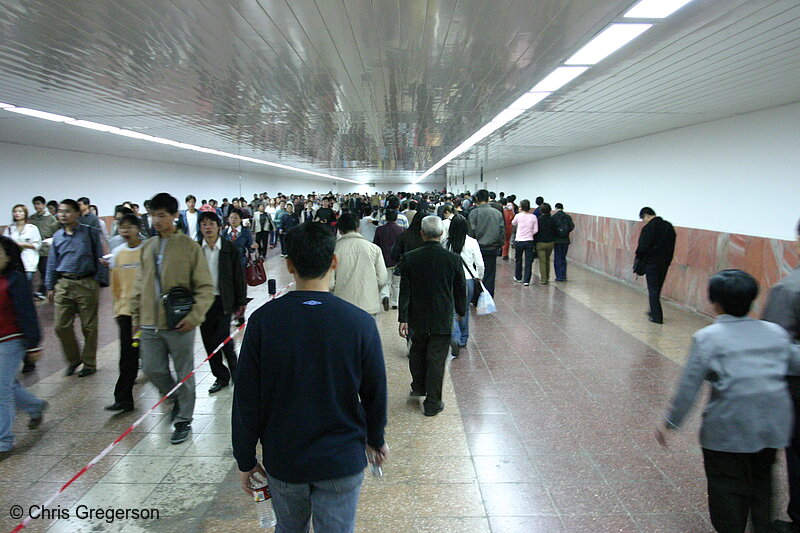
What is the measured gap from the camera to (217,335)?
526 cm

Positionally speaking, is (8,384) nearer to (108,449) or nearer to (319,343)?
(108,449)

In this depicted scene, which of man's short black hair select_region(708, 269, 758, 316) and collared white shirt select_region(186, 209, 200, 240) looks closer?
man's short black hair select_region(708, 269, 758, 316)

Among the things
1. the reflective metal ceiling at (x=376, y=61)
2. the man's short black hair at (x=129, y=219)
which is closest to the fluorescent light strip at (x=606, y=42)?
the reflective metal ceiling at (x=376, y=61)

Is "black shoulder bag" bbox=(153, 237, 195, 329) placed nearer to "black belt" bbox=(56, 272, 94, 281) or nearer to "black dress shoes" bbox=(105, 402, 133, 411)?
"black dress shoes" bbox=(105, 402, 133, 411)

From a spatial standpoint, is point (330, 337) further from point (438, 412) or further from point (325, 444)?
point (438, 412)

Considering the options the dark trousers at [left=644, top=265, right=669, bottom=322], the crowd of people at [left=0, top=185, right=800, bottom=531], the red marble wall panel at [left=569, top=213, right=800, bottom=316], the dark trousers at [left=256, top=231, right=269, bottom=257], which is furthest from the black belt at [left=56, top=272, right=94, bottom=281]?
the dark trousers at [left=256, top=231, right=269, bottom=257]

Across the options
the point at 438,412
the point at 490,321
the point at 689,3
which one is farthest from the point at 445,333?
the point at 490,321

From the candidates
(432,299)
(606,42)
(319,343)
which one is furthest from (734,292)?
(606,42)

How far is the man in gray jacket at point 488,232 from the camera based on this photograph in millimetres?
Answer: 9086

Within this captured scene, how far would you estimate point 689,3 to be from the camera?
3.76m

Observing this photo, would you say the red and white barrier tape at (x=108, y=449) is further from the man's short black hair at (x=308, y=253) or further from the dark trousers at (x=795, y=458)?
the dark trousers at (x=795, y=458)

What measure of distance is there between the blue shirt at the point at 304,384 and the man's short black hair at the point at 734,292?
194cm

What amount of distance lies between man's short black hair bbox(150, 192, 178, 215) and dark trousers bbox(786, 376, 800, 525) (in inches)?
178

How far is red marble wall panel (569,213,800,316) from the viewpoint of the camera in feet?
24.2
